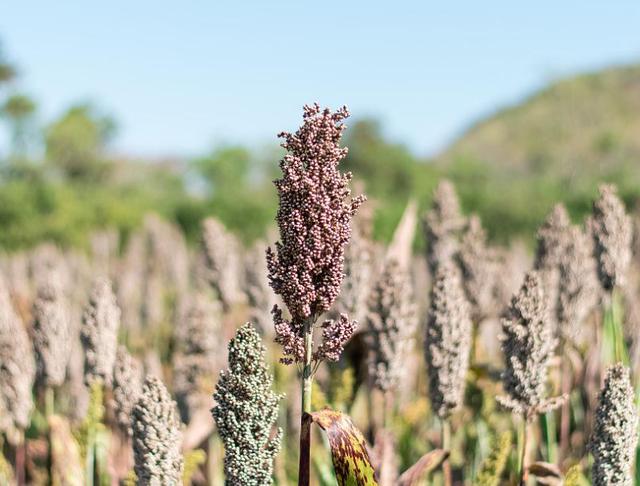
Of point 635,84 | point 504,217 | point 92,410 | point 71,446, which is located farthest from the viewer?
point 635,84

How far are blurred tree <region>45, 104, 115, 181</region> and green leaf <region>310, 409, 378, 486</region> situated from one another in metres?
65.7

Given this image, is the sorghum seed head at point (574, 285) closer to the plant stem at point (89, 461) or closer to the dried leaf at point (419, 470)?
the dried leaf at point (419, 470)

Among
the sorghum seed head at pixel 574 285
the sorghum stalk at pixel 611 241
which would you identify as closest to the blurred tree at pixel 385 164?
the sorghum seed head at pixel 574 285

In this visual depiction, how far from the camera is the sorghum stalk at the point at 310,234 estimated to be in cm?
253

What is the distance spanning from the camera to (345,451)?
2.67 meters

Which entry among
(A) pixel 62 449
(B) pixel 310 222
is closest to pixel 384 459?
(A) pixel 62 449

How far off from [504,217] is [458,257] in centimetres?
1776

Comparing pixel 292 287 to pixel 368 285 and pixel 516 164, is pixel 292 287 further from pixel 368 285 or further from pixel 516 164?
pixel 516 164

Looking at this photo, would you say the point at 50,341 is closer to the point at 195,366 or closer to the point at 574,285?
the point at 195,366

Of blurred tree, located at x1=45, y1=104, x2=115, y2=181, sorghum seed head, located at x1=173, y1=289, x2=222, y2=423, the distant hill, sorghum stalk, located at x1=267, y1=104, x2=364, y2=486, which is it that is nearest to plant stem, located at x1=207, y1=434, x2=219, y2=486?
→ sorghum seed head, located at x1=173, y1=289, x2=222, y2=423

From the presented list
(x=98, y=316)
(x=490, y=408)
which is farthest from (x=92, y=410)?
(x=490, y=408)

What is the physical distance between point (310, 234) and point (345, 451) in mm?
693

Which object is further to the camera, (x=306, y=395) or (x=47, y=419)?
(x=47, y=419)

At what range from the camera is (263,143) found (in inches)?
4188
